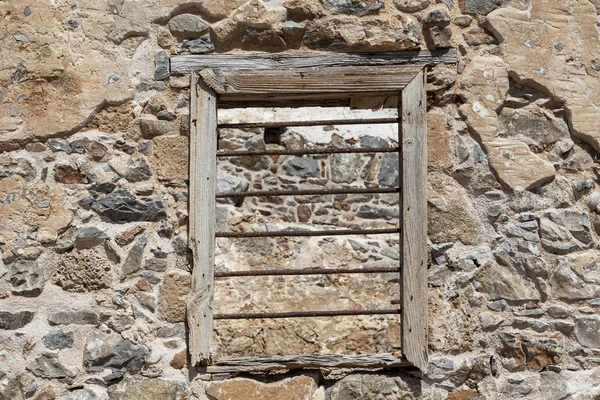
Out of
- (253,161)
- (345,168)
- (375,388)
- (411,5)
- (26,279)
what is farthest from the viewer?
(345,168)

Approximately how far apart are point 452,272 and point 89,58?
178 cm

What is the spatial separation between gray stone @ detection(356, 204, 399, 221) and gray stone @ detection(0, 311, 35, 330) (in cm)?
402

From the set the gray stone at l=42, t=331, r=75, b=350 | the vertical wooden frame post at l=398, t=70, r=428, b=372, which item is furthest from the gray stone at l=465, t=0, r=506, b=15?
the gray stone at l=42, t=331, r=75, b=350

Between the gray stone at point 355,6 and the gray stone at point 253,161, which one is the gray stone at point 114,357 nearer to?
the gray stone at point 355,6

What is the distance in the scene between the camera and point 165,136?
11.8 feet

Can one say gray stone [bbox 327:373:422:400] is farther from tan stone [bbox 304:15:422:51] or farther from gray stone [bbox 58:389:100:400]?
tan stone [bbox 304:15:422:51]

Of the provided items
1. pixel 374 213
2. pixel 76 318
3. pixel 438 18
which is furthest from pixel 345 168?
pixel 76 318

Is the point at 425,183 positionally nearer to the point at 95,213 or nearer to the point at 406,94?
the point at 406,94

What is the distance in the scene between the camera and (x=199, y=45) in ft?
12.0

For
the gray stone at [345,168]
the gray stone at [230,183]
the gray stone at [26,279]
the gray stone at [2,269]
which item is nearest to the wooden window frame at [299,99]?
the gray stone at [26,279]

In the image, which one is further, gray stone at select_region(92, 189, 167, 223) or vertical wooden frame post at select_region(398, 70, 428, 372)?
gray stone at select_region(92, 189, 167, 223)

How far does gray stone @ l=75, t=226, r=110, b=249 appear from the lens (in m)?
3.56

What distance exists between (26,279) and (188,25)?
1.27 meters

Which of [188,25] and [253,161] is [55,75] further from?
[253,161]
